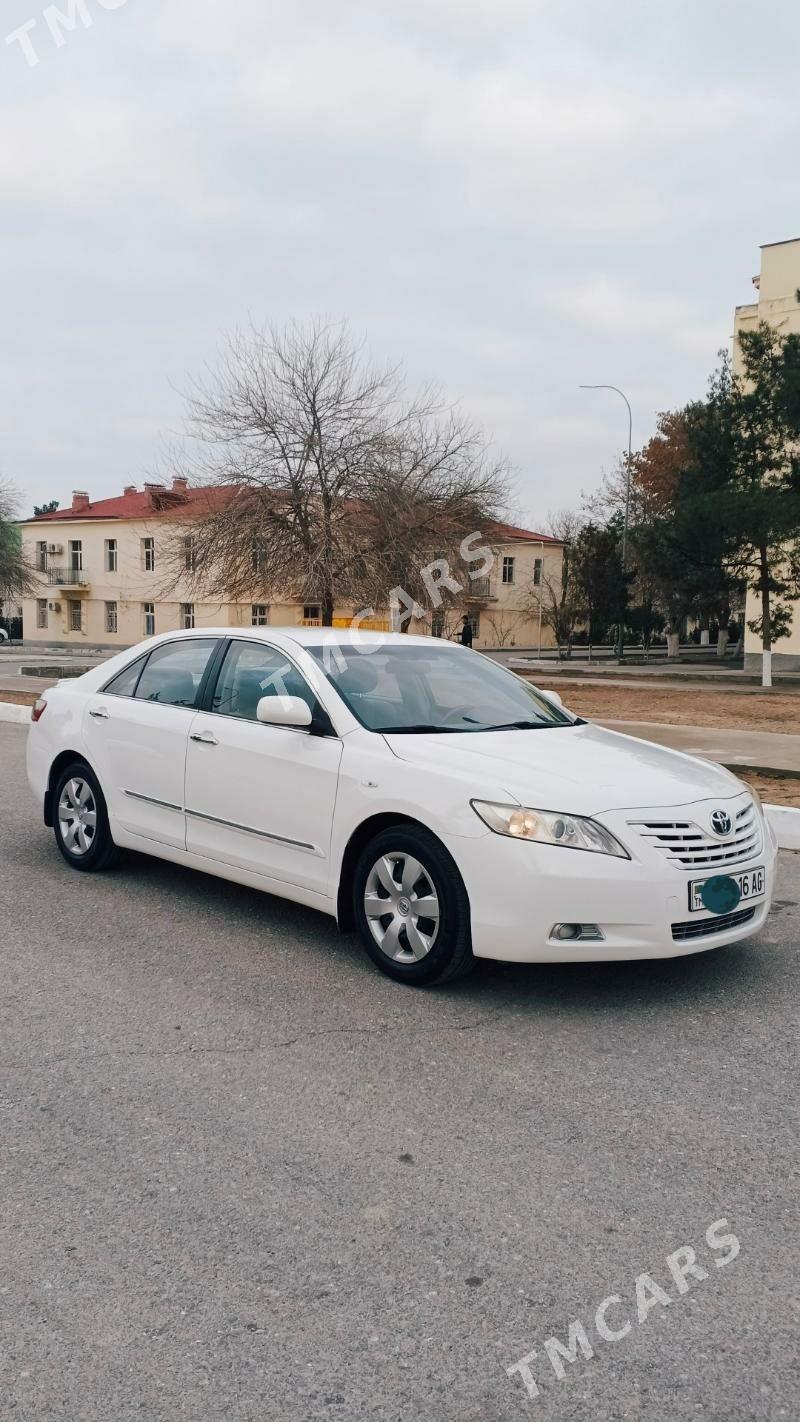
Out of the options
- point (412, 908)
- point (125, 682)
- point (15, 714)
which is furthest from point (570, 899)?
point (15, 714)

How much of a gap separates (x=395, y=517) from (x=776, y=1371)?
26.9 m

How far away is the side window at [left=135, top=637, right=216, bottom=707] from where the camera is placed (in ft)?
19.8

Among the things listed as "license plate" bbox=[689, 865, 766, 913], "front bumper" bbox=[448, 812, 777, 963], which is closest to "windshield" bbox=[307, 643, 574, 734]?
"front bumper" bbox=[448, 812, 777, 963]

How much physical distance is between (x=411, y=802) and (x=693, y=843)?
111 centimetres

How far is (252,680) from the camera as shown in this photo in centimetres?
573

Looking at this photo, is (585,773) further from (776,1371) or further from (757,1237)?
(776,1371)

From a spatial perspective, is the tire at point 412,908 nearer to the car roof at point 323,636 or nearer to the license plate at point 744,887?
the license plate at point 744,887

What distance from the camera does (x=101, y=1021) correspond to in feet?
14.2

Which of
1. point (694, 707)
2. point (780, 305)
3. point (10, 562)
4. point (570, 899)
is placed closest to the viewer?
point (570, 899)

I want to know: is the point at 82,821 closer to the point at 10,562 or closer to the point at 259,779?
the point at 259,779

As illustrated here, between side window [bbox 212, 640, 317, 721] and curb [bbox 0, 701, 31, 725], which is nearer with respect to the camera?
side window [bbox 212, 640, 317, 721]

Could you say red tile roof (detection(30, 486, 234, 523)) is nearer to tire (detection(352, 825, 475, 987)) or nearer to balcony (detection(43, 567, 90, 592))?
balcony (detection(43, 567, 90, 592))

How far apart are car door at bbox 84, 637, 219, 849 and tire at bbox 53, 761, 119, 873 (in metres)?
0.15

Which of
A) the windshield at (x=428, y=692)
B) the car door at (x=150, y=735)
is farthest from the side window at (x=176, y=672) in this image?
the windshield at (x=428, y=692)
